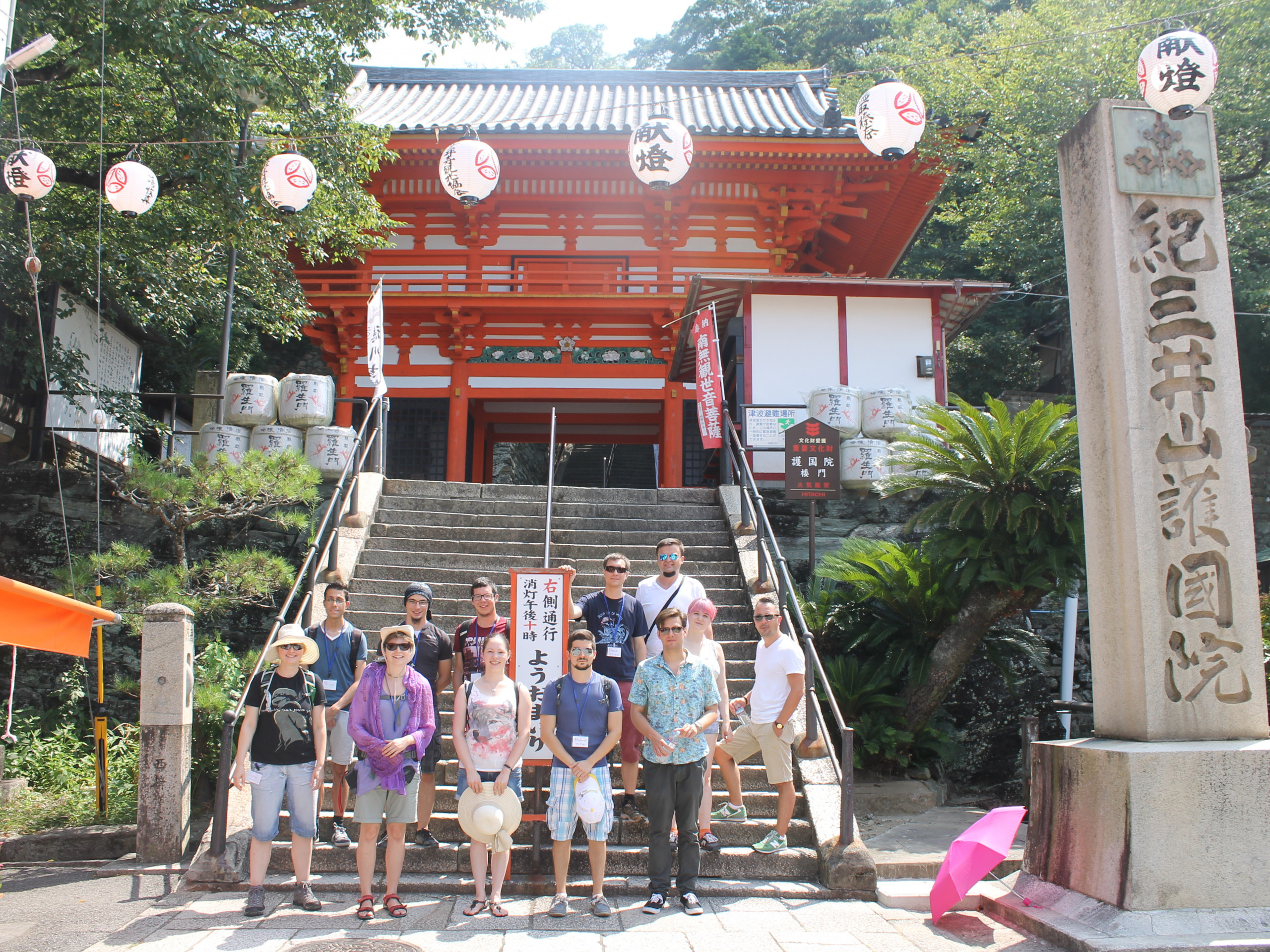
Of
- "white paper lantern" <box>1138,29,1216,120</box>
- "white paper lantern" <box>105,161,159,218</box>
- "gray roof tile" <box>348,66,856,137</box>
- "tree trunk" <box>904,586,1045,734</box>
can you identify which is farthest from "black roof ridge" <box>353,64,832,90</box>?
"tree trunk" <box>904,586,1045,734</box>

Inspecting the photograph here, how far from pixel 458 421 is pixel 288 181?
18.7 ft

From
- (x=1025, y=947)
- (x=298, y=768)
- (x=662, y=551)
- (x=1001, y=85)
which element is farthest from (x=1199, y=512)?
(x=1001, y=85)

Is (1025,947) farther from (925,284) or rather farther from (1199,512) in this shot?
(925,284)

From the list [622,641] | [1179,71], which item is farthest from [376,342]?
[1179,71]

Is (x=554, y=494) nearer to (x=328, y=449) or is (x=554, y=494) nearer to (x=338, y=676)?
(x=328, y=449)

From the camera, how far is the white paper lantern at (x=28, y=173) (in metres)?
7.72

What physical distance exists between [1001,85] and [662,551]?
14013 mm

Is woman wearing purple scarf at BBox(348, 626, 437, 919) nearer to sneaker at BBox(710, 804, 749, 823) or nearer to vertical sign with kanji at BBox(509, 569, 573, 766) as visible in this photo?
vertical sign with kanji at BBox(509, 569, 573, 766)

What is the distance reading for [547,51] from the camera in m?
46.8

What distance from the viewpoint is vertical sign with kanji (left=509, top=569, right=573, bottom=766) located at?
5.57m

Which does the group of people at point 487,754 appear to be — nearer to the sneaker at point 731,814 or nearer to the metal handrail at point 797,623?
the sneaker at point 731,814

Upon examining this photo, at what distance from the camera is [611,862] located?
17.5 ft

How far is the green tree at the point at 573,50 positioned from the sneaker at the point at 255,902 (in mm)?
45879

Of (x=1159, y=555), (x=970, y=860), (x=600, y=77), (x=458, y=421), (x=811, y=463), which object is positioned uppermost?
(x=600, y=77)
